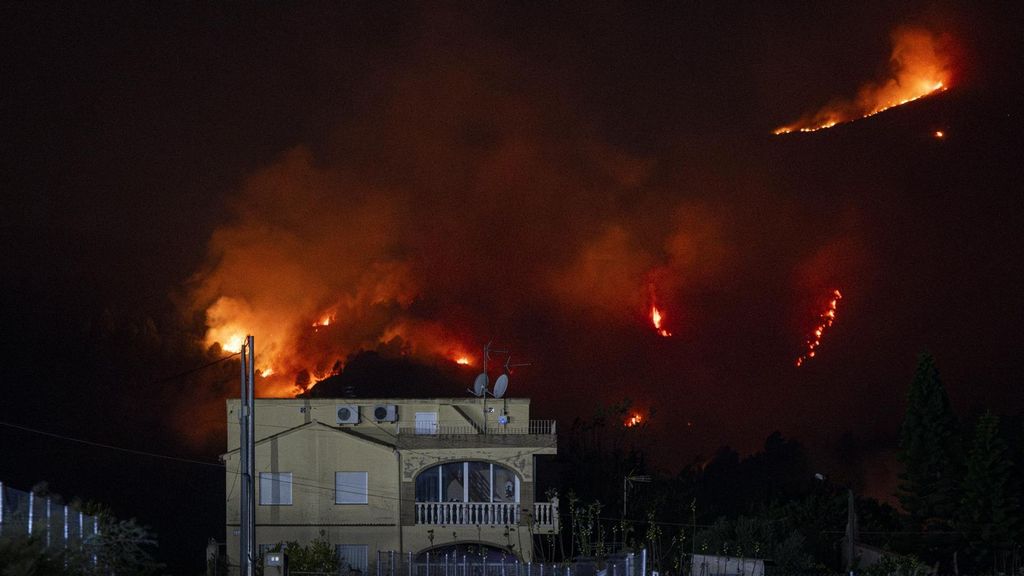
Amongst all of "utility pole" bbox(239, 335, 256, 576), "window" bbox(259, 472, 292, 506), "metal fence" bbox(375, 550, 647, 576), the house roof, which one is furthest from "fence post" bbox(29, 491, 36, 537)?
"window" bbox(259, 472, 292, 506)

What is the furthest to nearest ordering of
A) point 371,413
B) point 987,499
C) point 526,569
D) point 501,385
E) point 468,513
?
point 987,499, point 501,385, point 371,413, point 468,513, point 526,569

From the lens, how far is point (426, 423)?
39.1 m

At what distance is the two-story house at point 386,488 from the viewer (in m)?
37.8

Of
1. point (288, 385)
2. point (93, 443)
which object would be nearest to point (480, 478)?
point (288, 385)

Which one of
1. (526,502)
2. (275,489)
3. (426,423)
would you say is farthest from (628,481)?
(275,489)

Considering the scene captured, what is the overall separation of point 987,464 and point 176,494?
1254 inches

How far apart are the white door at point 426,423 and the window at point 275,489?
408cm

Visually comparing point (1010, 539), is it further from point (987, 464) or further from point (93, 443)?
point (93, 443)

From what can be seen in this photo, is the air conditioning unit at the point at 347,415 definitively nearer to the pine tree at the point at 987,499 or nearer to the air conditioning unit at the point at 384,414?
the air conditioning unit at the point at 384,414

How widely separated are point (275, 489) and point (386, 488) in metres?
3.23

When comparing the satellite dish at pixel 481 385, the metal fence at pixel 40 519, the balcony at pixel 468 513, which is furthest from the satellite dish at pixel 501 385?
the metal fence at pixel 40 519

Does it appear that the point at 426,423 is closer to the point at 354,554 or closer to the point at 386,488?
the point at 386,488

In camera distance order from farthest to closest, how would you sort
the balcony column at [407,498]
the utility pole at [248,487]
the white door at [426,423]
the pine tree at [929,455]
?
the pine tree at [929,455]
the white door at [426,423]
the balcony column at [407,498]
the utility pole at [248,487]

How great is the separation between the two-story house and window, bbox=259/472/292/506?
0.09ft
